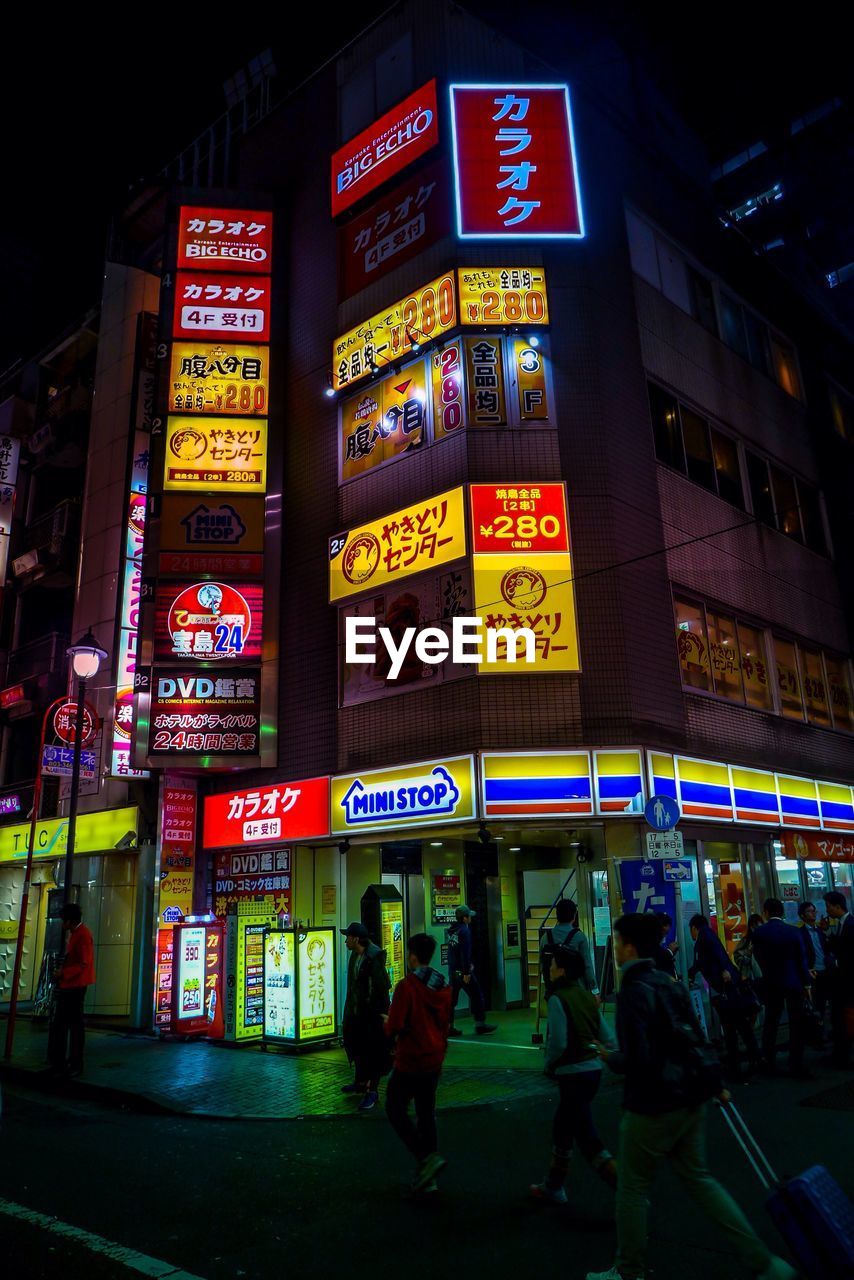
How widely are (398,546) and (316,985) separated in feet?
22.6

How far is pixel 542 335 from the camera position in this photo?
1487 cm

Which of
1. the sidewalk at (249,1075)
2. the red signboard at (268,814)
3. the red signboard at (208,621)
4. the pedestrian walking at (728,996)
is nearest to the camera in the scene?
the sidewalk at (249,1075)

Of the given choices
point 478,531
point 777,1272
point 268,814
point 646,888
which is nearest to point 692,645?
point 478,531

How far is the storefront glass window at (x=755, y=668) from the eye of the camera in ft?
55.3

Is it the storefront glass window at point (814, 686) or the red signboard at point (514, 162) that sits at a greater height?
the red signboard at point (514, 162)

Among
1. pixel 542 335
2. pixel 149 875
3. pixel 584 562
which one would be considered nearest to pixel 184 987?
pixel 149 875

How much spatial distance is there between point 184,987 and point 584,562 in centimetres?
909

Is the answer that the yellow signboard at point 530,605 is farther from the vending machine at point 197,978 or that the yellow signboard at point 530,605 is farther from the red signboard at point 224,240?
the red signboard at point 224,240

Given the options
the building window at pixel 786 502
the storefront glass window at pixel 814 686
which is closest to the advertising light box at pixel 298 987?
the storefront glass window at pixel 814 686

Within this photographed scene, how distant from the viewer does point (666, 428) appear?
16469 mm

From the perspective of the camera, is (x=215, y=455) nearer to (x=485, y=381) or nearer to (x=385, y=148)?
(x=485, y=381)

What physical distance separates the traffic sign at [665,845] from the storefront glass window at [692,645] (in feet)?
14.2

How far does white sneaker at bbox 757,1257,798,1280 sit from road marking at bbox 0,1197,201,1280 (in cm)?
296

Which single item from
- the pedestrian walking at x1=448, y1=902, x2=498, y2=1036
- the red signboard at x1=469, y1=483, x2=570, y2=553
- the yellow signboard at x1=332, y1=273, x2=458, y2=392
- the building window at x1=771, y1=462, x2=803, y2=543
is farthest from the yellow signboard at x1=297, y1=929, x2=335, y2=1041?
the building window at x1=771, y1=462, x2=803, y2=543
